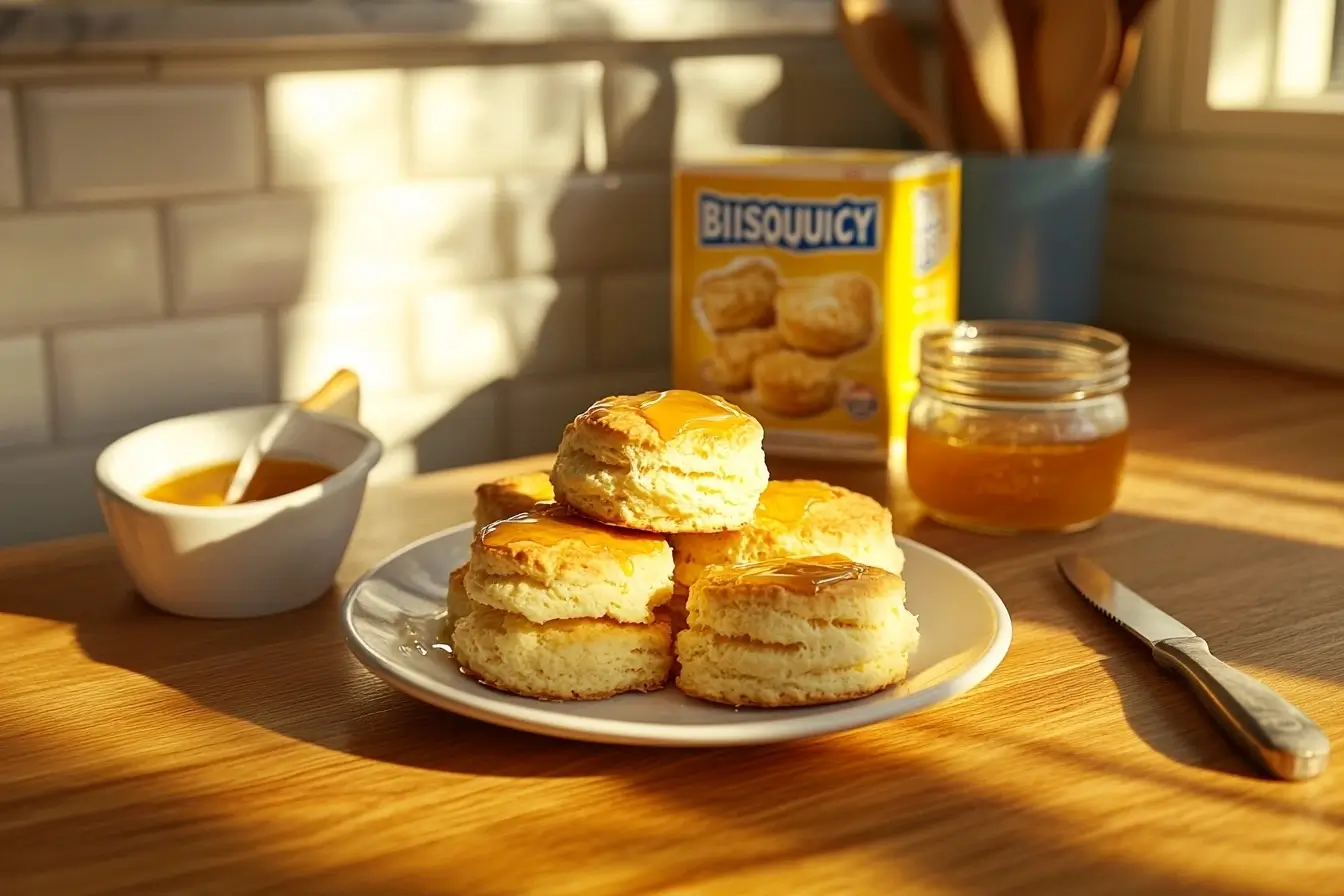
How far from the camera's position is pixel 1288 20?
169cm

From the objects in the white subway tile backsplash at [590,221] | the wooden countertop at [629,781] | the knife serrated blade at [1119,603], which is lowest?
the wooden countertop at [629,781]

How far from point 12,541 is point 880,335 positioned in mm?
788

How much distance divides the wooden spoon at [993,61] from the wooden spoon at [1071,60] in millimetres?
31

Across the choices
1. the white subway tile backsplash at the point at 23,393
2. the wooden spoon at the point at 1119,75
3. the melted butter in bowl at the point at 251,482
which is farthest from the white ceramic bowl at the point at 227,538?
the wooden spoon at the point at 1119,75

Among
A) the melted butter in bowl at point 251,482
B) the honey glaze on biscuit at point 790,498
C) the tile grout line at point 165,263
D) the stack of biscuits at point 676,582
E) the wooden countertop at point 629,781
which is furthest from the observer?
the tile grout line at point 165,263

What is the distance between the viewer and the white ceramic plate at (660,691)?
2.33 ft

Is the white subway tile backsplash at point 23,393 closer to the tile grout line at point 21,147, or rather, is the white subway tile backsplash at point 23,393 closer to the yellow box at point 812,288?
the tile grout line at point 21,147

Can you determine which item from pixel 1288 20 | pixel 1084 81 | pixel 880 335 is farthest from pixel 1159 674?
pixel 1288 20

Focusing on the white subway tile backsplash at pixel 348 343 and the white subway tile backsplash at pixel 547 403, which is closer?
the white subway tile backsplash at pixel 348 343

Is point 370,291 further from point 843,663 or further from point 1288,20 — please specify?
point 1288,20

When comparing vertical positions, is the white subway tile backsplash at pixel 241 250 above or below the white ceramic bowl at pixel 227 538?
above

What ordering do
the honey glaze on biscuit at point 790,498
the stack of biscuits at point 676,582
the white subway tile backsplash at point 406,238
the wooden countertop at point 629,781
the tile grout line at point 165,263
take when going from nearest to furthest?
the wooden countertop at point 629,781, the stack of biscuits at point 676,582, the honey glaze on biscuit at point 790,498, the tile grout line at point 165,263, the white subway tile backsplash at point 406,238

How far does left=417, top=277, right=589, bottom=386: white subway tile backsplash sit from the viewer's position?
1551 millimetres

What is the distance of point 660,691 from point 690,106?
3.20 feet
